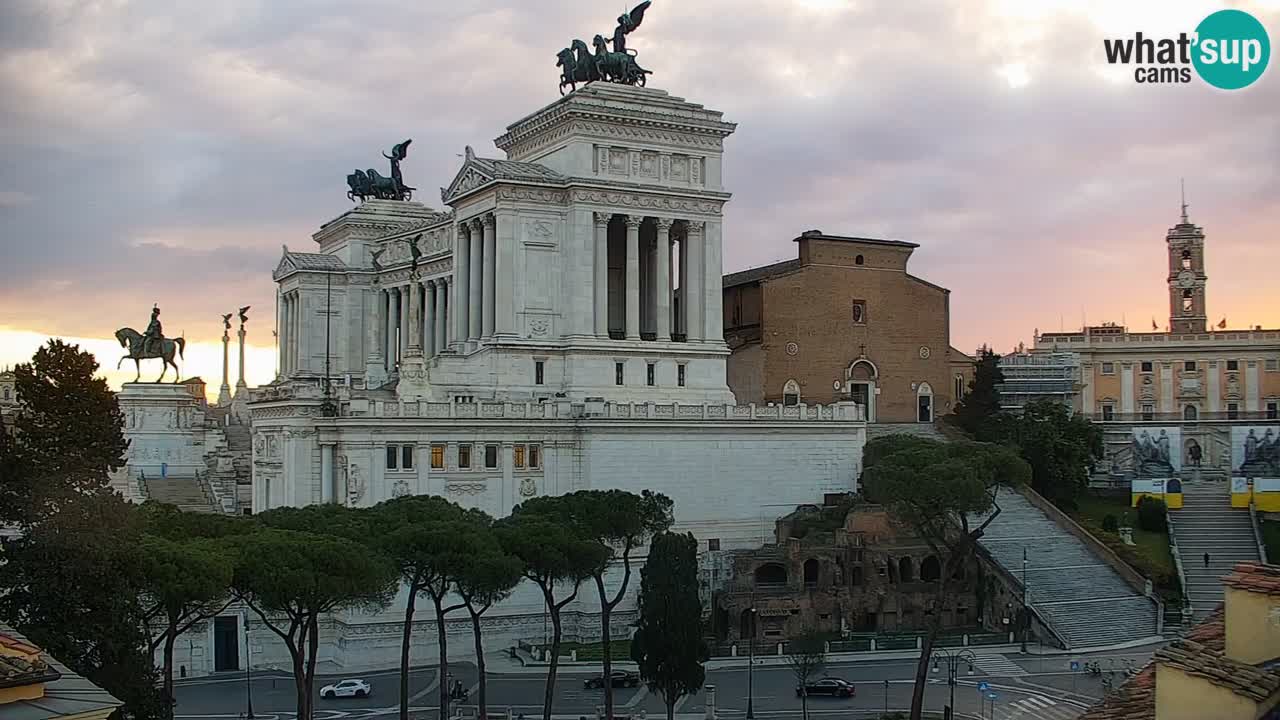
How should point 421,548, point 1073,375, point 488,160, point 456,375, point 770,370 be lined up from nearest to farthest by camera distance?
point 421,548 < point 456,375 < point 488,160 < point 770,370 < point 1073,375

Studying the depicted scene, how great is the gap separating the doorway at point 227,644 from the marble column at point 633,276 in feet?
91.8

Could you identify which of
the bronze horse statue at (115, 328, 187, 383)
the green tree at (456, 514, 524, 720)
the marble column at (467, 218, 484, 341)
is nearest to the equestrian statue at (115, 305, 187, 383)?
the bronze horse statue at (115, 328, 187, 383)

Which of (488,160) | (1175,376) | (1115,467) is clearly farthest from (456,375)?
(1175,376)

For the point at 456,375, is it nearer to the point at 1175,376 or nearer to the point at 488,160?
the point at 488,160

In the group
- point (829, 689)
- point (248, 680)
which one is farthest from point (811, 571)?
point (248, 680)

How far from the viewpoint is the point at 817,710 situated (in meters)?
55.5

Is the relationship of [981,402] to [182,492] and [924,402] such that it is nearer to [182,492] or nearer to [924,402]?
[924,402]

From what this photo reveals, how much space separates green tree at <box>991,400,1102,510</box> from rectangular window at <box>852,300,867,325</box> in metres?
12.5

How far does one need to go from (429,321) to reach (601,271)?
24705 millimetres

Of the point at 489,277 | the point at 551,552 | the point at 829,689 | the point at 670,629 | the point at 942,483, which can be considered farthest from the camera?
the point at 489,277

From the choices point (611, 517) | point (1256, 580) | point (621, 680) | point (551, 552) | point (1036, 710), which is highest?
point (1256, 580)

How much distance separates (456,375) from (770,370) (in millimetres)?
25151

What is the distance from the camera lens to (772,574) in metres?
71.4

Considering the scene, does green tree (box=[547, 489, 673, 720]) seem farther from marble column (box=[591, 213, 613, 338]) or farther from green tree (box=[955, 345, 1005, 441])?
green tree (box=[955, 345, 1005, 441])
